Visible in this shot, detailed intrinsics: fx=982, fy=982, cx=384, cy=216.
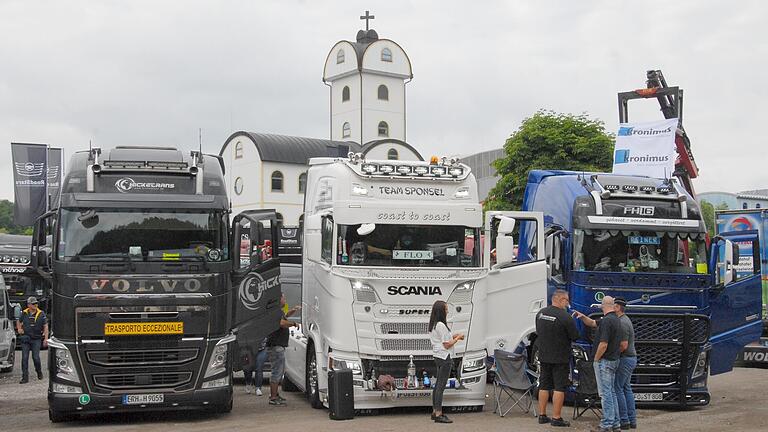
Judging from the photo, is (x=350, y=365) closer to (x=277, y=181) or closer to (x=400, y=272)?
(x=400, y=272)

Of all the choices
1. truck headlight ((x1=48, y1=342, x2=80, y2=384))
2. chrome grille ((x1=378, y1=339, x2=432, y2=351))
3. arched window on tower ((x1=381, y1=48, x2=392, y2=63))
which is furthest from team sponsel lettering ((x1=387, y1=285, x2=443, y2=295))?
arched window on tower ((x1=381, y1=48, x2=392, y2=63))

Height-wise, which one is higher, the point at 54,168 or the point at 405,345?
the point at 54,168

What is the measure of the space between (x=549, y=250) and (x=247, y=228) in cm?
481

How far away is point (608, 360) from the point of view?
13164mm

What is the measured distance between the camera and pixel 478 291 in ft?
47.9

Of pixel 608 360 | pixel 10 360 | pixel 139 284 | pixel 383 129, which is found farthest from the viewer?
pixel 383 129

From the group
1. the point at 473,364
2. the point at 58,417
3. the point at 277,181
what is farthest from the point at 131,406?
the point at 277,181

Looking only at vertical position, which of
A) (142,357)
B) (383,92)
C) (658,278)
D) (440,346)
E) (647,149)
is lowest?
(142,357)

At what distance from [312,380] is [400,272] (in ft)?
8.71

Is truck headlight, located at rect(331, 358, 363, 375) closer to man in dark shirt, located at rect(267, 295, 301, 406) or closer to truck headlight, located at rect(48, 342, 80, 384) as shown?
man in dark shirt, located at rect(267, 295, 301, 406)

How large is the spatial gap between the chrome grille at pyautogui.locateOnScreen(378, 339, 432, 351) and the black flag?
23805mm

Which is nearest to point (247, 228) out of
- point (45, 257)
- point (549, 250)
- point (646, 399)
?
point (45, 257)

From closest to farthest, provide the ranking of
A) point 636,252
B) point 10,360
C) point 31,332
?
point 636,252 → point 31,332 → point 10,360

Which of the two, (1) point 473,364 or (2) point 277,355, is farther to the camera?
(2) point 277,355
